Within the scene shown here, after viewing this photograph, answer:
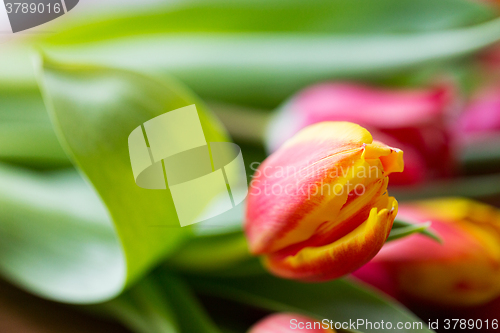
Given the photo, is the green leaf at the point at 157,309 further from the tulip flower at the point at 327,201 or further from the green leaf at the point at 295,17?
the green leaf at the point at 295,17

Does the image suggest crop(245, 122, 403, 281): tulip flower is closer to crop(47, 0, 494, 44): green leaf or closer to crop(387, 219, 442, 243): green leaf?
crop(387, 219, 442, 243): green leaf

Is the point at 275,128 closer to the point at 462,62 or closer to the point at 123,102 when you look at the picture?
the point at 123,102

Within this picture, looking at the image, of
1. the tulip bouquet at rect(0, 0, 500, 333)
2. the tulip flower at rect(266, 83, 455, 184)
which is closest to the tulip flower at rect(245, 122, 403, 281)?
the tulip bouquet at rect(0, 0, 500, 333)

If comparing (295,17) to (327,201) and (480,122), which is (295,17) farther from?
(327,201)

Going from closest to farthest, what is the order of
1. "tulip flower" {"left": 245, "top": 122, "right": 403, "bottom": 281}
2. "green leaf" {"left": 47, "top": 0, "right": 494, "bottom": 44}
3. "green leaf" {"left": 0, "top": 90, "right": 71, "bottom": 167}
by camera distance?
"tulip flower" {"left": 245, "top": 122, "right": 403, "bottom": 281} → "green leaf" {"left": 0, "top": 90, "right": 71, "bottom": 167} → "green leaf" {"left": 47, "top": 0, "right": 494, "bottom": 44}

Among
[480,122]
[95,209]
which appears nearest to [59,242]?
[95,209]

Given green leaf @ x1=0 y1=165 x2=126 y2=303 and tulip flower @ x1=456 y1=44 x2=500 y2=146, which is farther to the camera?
tulip flower @ x1=456 y1=44 x2=500 y2=146

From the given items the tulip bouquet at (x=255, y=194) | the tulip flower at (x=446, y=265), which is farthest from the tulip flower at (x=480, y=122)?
the tulip flower at (x=446, y=265)
